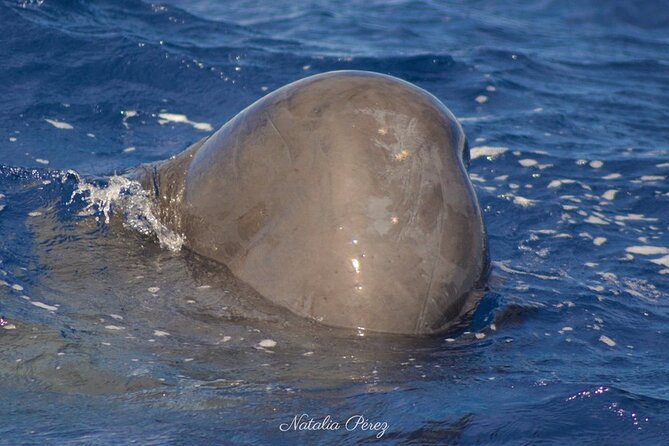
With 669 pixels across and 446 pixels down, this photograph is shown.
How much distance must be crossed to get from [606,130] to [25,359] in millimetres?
7816

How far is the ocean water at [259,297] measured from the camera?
4.93m

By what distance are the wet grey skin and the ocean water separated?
160 mm

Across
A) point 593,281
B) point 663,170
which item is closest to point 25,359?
point 593,281

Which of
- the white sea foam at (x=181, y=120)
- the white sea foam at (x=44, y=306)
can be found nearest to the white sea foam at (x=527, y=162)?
the white sea foam at (x=181, y=120)

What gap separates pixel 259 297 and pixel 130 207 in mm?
1316

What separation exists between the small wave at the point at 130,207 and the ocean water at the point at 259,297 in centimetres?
2

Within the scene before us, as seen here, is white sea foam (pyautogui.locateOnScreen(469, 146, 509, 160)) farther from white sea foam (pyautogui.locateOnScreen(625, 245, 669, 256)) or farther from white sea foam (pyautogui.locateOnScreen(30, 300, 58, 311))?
white sea foam (pyautogui.locateOnScreen(30, 300, 58, 311))

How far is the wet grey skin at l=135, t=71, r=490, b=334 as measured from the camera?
5488mm

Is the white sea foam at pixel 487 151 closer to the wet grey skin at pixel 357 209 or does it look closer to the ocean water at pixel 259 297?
the ocean water at pixel 259 297

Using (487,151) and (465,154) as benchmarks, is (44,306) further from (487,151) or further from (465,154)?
(487,151)

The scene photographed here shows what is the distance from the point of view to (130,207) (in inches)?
258

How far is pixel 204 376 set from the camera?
5.17 meters
